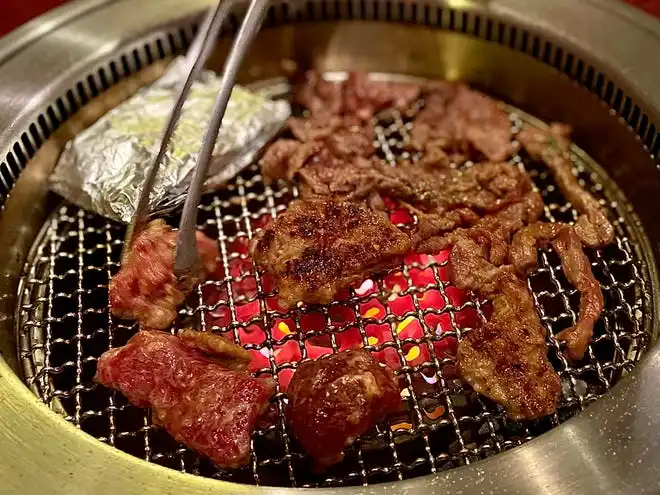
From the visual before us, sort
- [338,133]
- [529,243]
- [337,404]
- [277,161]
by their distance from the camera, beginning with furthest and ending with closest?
[338,133] → [277,161] → [529,243] → [337,404]

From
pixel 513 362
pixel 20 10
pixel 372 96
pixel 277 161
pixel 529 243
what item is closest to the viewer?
pixel 513 362

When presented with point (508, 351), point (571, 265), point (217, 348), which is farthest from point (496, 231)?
point (217, 348)

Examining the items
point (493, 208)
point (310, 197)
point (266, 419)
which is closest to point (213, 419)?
point (266, 419)

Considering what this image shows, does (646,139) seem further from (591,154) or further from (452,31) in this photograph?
(452,31)

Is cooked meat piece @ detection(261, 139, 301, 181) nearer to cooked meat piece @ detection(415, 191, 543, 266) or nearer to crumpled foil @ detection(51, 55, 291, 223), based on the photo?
crumpled foil @ detection(51, 55, 291, 223)

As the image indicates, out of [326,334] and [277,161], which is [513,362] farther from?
[277,161]

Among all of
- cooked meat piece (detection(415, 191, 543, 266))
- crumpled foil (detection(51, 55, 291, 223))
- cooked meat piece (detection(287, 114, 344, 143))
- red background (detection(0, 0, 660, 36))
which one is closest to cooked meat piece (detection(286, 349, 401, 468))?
cooked meat piece (detection(415, 191, 543, 266))
